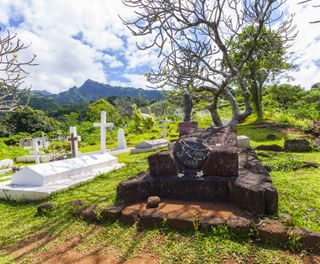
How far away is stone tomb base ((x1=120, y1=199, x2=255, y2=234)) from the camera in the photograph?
9.78 ft

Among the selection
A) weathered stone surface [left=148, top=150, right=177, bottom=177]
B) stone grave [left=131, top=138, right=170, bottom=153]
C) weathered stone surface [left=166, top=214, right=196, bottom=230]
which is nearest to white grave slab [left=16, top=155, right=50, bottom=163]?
stone grave [left=131, top=138, right=170, bottom=153]

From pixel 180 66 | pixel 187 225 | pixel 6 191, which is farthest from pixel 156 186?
pixel 6 191

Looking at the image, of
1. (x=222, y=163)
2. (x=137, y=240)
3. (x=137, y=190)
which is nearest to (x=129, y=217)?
(x=137, y=240)

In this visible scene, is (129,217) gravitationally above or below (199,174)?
below

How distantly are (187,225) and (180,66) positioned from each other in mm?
3880

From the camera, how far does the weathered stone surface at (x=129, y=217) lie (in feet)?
11.4

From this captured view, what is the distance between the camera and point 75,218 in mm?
4035

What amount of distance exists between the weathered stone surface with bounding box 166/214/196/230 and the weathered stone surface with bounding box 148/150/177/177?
3.42 ft

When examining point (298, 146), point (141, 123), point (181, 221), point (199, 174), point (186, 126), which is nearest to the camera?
point (181, 221)

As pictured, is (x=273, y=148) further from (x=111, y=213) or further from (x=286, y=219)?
(x=111, y=213)

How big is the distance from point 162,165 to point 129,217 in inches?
42.0

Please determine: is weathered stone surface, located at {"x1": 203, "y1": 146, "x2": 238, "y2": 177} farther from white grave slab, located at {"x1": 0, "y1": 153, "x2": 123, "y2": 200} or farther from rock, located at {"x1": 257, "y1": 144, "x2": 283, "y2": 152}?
rock, located at {"x1": 257, "y1": 144, "x2": 283, "y2": 152}

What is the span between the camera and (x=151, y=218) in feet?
10.8

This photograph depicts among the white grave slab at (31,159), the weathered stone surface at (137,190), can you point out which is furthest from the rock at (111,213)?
the white grave slab at (31,159)
